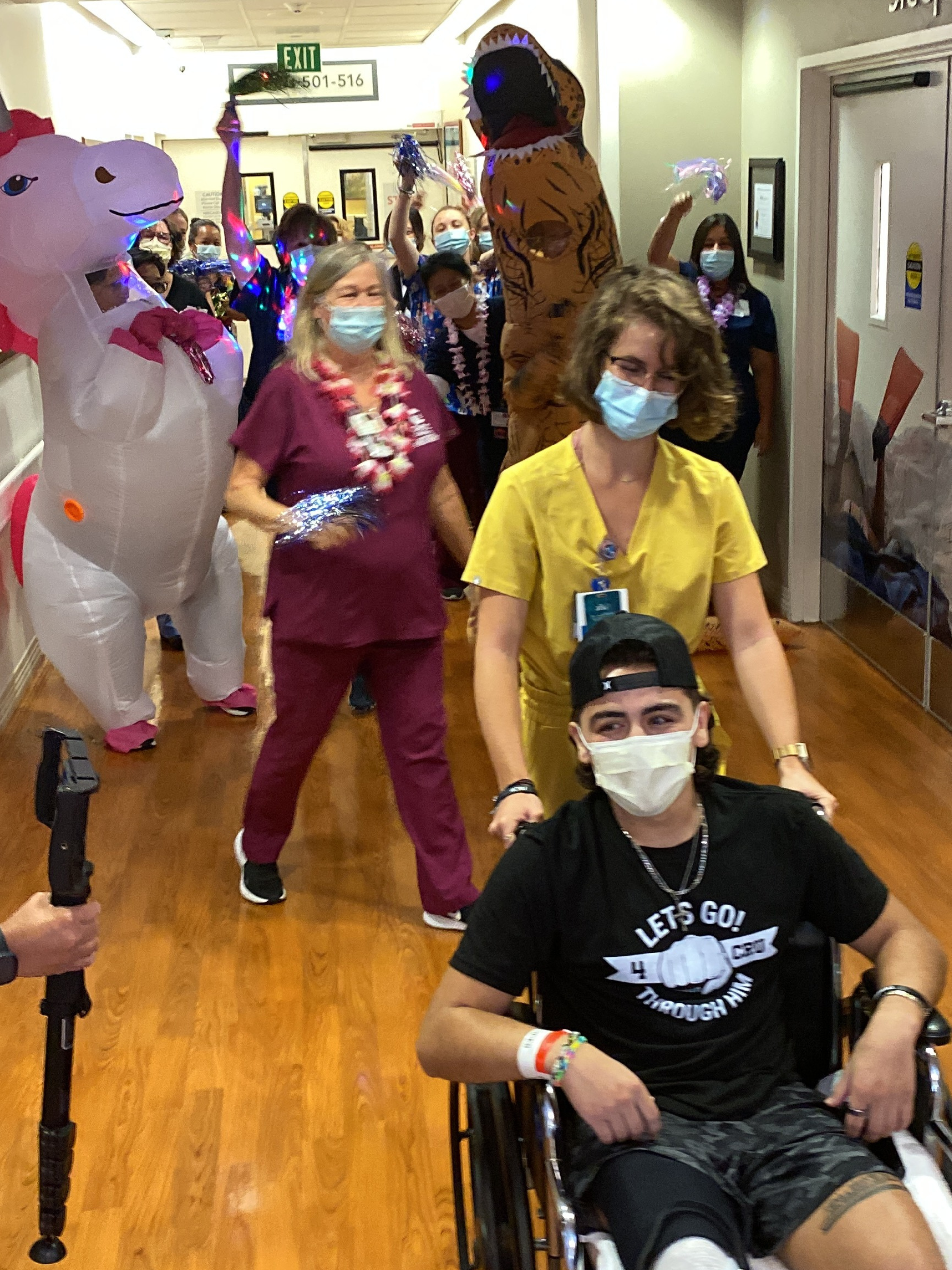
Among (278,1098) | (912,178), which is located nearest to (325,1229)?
(278,1098)

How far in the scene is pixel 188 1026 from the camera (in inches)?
120

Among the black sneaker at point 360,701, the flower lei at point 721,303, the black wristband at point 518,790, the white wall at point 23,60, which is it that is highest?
the white wall at point 23,60

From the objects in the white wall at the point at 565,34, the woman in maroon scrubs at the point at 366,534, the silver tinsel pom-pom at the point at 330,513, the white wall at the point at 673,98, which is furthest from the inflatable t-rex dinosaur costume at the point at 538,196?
the white wall at the point at 673,98

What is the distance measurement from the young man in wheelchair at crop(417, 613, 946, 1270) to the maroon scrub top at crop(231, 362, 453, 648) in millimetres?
1337

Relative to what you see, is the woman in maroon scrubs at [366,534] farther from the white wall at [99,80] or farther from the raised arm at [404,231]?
the white wall at [99,80]

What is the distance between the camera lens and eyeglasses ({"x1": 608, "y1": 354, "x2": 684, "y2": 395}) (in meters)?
2.19

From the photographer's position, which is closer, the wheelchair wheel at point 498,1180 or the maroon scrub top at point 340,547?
the wheelchair wheel at point 498,1180

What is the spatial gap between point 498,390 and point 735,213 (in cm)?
138

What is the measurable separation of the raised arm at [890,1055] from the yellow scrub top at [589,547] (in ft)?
2.04

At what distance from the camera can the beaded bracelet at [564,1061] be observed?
5.32ft

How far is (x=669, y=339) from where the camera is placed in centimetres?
219

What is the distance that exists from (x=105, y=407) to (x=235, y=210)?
99 centimetres

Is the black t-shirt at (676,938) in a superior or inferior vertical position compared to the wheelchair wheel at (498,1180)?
superior

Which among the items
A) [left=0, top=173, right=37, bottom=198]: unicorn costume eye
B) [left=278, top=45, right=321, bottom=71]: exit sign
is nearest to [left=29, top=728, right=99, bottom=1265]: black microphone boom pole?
[left=0, top=173, right=37, bottom=198]: unicorn costume eye
